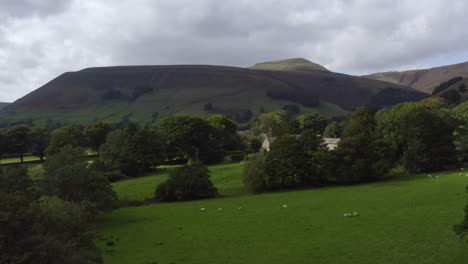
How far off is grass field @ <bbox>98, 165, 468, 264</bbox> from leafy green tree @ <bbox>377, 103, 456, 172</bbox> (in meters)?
12.8

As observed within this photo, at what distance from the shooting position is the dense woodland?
70.5 feet

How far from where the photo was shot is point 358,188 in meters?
64.6

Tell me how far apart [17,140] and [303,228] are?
103618mm

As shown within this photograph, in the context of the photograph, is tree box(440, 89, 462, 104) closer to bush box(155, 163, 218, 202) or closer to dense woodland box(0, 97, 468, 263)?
dense woodland box(0, 97, 468, 263)

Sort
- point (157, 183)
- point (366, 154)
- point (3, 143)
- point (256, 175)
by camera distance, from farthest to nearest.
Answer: point (3, 143) < point (157, 183) < point (366, 154) < point (256, 175)

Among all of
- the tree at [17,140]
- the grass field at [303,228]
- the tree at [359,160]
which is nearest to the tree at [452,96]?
the tree at [359,160]

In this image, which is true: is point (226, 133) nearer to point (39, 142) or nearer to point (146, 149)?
point (146, 149)

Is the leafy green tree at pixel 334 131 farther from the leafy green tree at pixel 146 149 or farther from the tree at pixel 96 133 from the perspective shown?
the tree at pixel 96 133

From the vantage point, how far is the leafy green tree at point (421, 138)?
76438 mm

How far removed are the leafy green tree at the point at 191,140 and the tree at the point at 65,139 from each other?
2670 cm

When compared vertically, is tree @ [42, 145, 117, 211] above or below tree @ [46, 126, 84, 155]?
below

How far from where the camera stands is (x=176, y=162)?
355ft

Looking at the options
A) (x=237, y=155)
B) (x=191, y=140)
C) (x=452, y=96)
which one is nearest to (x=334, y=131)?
(x=237, y=155)

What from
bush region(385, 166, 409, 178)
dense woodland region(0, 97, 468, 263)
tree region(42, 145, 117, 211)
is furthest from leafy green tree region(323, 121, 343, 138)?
tree region(42, 145, 117, 211)
